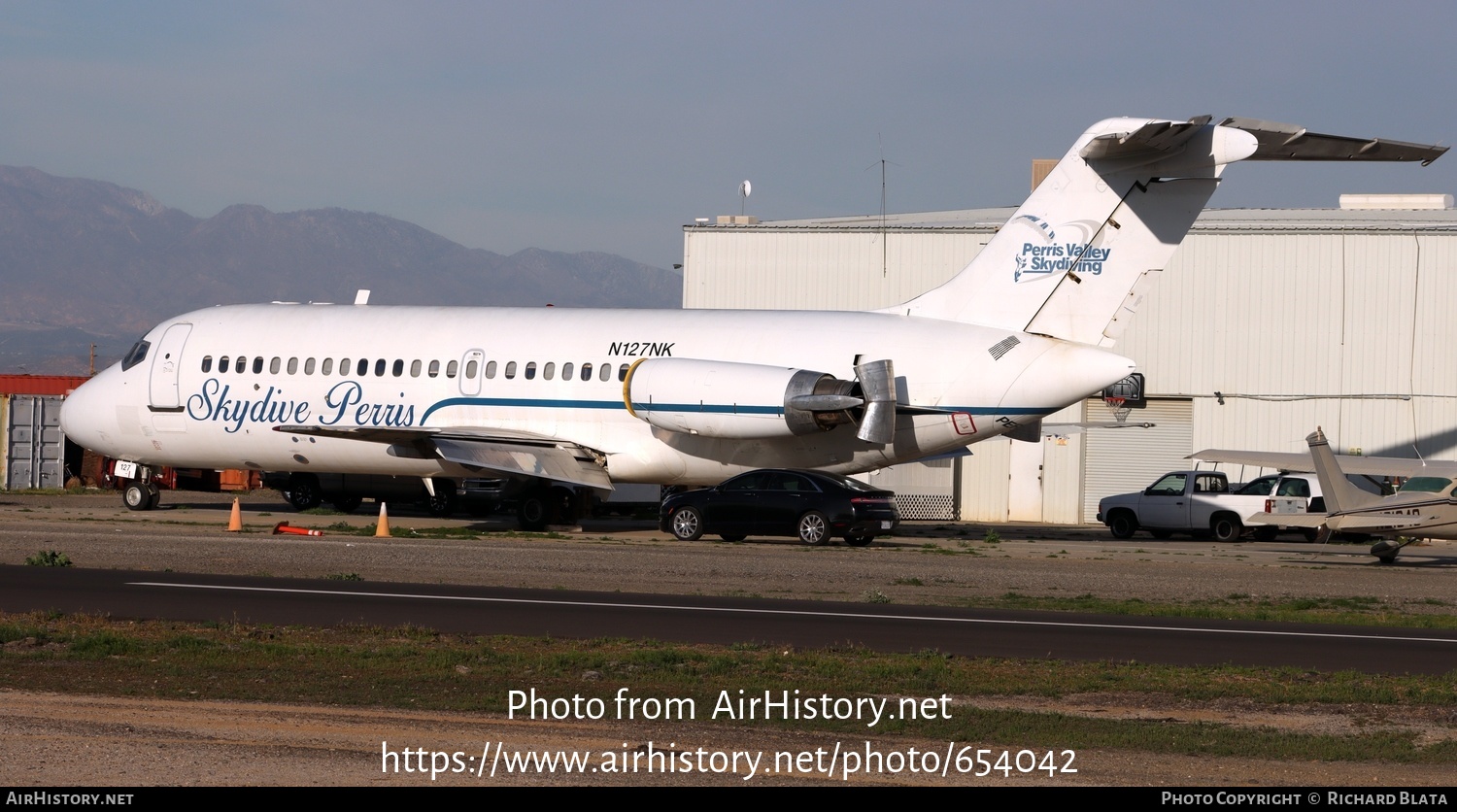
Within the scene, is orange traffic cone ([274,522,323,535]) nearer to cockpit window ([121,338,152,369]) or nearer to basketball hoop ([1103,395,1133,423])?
cockpit window ([121,338,152,369])

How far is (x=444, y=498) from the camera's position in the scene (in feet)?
119

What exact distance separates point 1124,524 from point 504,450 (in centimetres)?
1579

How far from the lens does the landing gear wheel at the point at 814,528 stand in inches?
1109

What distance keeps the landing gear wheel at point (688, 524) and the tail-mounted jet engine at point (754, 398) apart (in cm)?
151

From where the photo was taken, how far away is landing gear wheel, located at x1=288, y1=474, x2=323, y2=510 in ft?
122

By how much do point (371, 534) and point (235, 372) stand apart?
684 centimetres

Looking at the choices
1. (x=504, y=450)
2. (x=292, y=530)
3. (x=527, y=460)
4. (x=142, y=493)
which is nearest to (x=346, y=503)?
(x=142, y=493)

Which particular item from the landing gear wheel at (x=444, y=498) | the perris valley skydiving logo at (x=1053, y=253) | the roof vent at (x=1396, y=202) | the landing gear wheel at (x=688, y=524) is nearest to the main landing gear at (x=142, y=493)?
the landing gear wheel at (x=444, y=498)

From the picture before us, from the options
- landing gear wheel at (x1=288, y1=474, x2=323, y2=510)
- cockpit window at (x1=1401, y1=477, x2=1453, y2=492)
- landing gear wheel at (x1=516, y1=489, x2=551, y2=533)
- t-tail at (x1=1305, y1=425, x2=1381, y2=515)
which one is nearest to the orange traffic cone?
landing gear wheel at (x1=516, y1=489, x2=551, y2=533)

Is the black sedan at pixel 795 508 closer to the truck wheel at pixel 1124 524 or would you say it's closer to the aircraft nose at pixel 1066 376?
the aircraft nose at pixel 1066 376

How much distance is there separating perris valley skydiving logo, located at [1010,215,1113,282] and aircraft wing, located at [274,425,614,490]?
363 inches

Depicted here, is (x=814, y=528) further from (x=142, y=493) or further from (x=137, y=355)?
(x=142, y=493)

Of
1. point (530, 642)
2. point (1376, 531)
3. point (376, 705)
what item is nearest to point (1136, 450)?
point (1376, 531)

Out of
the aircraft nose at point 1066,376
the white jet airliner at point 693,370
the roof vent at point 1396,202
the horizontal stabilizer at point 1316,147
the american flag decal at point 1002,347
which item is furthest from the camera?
the roof vent at point 1396,202
